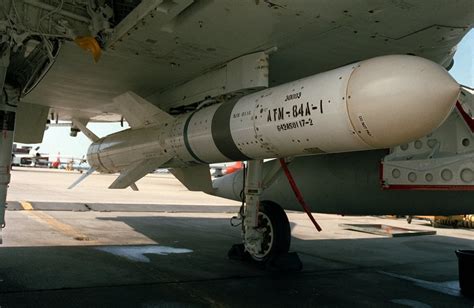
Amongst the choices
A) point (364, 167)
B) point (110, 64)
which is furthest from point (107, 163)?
point (364, 167)

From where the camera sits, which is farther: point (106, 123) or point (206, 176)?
point (106, 123)

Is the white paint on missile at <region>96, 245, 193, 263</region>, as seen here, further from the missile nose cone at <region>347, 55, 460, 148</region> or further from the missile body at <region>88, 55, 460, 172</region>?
the missile nose cone at <region>347, 55, 460, 148</region>

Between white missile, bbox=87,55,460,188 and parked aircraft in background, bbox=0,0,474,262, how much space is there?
0.04 feet

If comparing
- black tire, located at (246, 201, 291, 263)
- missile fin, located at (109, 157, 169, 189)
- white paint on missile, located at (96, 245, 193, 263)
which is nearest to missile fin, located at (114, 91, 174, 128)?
missile fin, located at (109, 157, 169, 189)

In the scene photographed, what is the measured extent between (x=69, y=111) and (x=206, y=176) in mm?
4599

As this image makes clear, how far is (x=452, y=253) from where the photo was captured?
9.05 meters

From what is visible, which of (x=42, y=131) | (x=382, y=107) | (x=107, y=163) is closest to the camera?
(x=382, y=107)

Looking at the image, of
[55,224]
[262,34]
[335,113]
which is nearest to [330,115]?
[335,113]

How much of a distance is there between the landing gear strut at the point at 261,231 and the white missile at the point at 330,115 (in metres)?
1.22

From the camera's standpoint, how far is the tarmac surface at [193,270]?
4.67 metres

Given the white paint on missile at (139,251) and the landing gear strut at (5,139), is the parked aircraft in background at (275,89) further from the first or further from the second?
the white paint on missile at (139,251)

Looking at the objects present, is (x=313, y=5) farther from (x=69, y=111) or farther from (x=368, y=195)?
(x=69, y=111)

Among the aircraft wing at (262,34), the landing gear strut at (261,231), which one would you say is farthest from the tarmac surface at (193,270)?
the aircraft wing at (262,34)

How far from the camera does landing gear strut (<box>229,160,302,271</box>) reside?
658 centimetres
